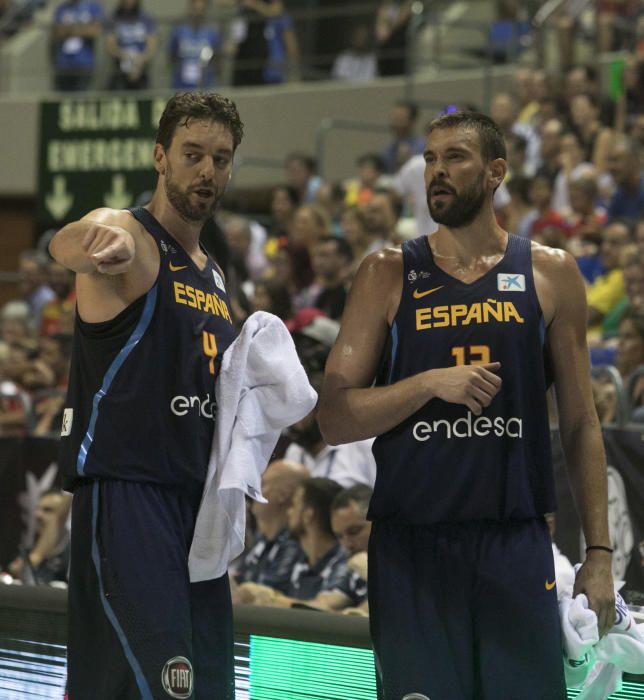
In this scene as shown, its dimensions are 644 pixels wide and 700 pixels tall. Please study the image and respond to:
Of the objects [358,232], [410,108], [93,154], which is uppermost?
[410,108]

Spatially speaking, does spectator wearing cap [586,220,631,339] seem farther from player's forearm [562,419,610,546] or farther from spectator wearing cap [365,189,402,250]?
player's forearm [562,419,610,546]

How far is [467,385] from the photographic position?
357 cm

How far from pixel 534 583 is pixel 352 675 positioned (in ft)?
3.24

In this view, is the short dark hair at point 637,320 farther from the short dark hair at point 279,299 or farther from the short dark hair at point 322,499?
the short dark hair at point 279,299

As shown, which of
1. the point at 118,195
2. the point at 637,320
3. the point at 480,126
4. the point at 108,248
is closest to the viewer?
the point at 108,248

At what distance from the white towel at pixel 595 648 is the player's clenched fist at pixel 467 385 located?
61 centimetres

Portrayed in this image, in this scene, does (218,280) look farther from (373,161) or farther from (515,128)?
(515,128)

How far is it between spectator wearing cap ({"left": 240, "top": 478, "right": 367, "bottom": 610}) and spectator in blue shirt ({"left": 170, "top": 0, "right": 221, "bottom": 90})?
458 inches

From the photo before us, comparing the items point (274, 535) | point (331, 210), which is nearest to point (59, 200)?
point (331, 210)

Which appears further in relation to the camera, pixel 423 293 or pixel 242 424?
pixel 242 424

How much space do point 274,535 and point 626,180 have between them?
16.5 feet

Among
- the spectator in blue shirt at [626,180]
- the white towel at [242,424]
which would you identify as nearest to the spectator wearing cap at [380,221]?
the spectator in blue shirt at [626,180]

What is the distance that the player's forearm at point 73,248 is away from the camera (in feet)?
11.8

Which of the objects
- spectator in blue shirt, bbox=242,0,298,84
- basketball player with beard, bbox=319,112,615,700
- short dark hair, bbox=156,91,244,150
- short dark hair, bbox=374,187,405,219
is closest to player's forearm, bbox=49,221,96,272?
short dark hair, bbox=156,91,244,150
